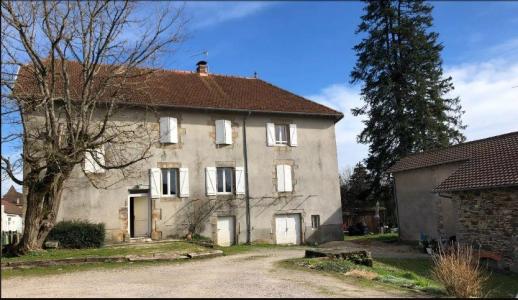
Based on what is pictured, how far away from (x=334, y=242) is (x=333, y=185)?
9.03 ft

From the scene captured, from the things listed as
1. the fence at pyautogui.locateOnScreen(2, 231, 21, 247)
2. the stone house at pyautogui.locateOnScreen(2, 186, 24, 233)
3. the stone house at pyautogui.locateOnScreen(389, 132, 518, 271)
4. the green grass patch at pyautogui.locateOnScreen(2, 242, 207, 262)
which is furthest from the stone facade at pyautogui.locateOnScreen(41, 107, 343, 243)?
the stone house at pyautogui.locateOnScreen(2, 186, 24, 233)

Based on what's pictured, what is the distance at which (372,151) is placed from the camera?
92.8 feet

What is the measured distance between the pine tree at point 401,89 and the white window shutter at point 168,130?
41.2 feet

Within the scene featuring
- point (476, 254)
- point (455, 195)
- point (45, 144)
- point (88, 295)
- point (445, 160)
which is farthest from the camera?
point (445, 160)

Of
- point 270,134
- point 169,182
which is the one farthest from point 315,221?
point 169,182

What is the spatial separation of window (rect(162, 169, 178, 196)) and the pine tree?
41.8ft

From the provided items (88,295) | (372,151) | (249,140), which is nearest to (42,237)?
(88,295)

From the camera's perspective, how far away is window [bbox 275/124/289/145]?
73.2ft

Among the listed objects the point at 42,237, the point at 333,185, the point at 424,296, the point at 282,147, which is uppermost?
the point at 282,147

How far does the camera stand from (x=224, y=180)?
21078 millimetres

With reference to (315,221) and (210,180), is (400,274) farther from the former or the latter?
(210,180)

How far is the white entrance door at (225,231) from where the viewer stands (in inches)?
814

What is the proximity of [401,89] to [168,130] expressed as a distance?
13.8 metres

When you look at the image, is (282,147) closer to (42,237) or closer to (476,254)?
(476,254)
